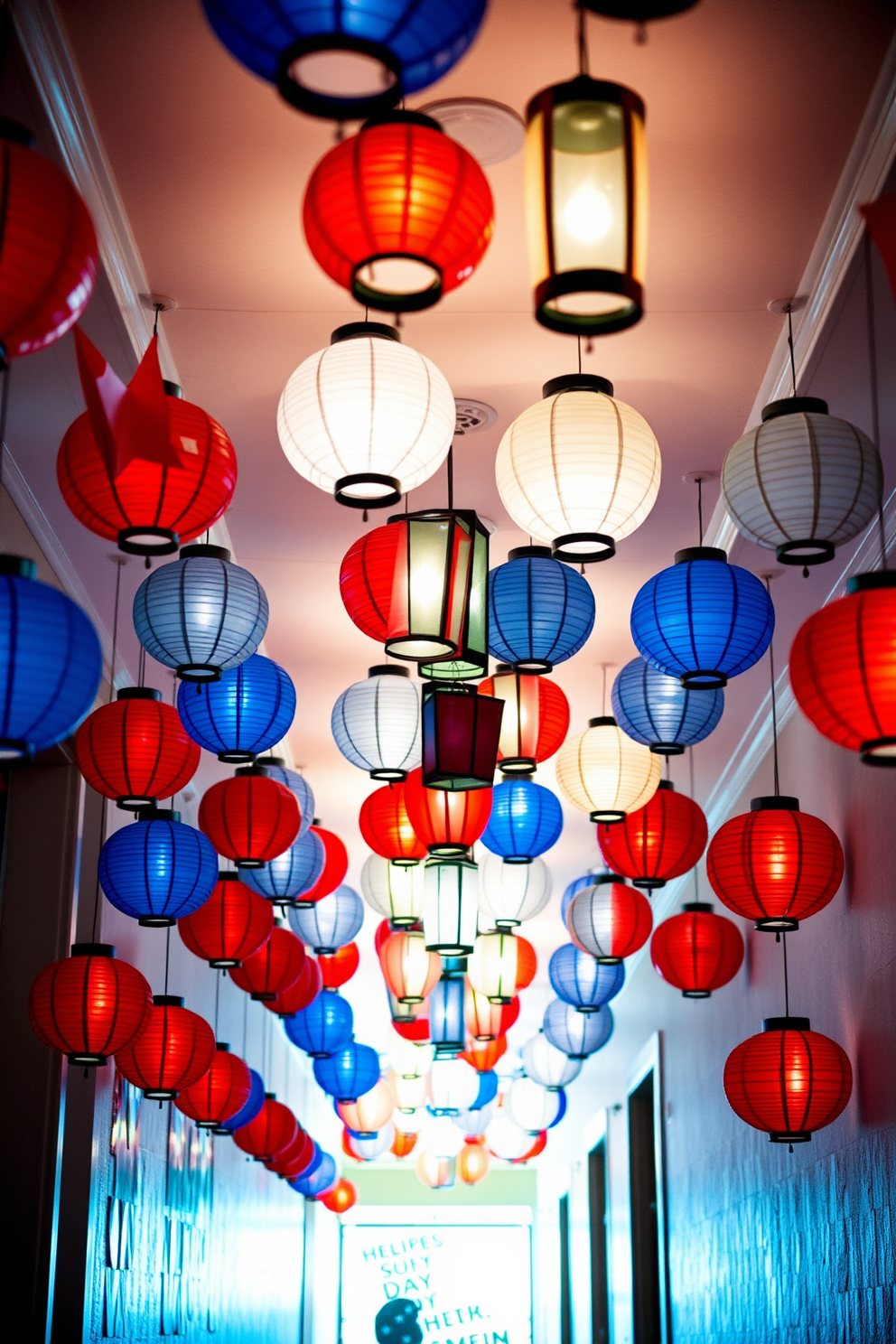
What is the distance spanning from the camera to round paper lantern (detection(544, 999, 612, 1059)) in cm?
756

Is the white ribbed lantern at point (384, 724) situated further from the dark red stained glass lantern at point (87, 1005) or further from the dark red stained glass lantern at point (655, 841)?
the dark red stained glass lantern at point (87, 1005)

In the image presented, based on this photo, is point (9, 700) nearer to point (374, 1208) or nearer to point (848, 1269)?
point (848, 1269)

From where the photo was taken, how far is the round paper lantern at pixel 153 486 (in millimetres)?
2764

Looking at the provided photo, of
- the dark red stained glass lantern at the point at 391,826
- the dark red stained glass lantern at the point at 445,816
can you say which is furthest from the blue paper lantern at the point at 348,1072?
the dark red stained glass lantern at the point at 445,816

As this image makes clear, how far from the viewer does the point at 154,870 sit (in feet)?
14.0

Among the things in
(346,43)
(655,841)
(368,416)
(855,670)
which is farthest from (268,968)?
(346,43)

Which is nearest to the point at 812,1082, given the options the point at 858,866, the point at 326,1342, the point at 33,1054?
the point at 858,866

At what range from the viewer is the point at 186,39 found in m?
2.77

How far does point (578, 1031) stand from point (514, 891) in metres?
1.98

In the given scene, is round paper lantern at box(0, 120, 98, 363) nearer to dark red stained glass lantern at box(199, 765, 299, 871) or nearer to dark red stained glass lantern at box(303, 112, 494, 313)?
dark red stained glass lantern at box(303, 112, 494, 313)

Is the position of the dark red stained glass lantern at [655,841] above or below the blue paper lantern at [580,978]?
above

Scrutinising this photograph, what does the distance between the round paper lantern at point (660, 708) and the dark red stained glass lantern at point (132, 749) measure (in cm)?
129

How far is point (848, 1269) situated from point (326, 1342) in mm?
13975

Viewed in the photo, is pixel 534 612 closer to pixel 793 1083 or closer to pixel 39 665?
pixel 39 665
